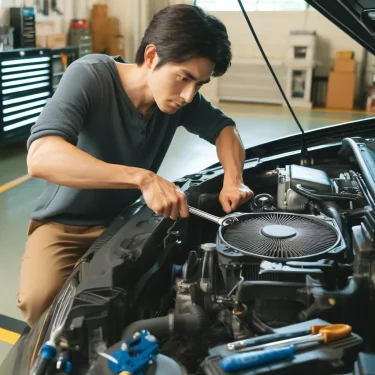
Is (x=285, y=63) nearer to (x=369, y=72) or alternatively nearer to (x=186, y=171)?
(x=369, y=72)

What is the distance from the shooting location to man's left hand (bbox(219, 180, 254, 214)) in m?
1.40

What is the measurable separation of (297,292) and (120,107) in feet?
2.85

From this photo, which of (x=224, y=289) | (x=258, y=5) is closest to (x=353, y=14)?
(x=224, y=289)

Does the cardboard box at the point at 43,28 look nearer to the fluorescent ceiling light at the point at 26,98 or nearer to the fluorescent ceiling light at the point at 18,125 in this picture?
the fluorescent ceiling light at the point at 26,98

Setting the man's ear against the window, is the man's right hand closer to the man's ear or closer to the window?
the man's ear

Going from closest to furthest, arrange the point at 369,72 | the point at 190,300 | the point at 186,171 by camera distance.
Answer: the point at 190,300 → the point at 186,171 → the point at 369,72

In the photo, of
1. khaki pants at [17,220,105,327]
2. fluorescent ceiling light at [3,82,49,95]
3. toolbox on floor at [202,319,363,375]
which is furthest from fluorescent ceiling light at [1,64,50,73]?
toolbox on floor at [202,319,363,375]

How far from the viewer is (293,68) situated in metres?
7.02

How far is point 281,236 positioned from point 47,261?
2.50ft

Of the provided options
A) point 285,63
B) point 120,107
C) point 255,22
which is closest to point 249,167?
point 120,107

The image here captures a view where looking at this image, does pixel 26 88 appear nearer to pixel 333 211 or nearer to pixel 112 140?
pixel 112 140

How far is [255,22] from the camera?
299 inches

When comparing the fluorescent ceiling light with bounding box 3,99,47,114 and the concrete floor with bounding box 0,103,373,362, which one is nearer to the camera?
the concrete floor with bounding box 0,103,373,362

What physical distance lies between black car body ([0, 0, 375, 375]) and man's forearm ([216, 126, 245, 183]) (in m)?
0.16
